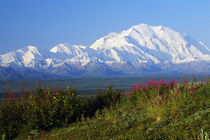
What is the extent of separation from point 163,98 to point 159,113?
2.21 meters

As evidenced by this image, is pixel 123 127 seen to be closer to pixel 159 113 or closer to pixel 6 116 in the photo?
pixel 159 113

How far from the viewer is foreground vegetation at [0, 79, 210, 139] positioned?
11898 millimetres

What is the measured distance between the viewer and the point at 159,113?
13883 millimetres

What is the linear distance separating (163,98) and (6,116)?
307 inches

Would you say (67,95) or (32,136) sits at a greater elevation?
(67,95)

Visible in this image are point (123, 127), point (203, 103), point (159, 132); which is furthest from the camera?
point (203, 103)

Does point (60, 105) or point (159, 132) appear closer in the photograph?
point (159, 132)

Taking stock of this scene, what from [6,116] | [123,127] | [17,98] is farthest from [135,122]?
[17,98]

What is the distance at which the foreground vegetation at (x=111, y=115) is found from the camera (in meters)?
11.9

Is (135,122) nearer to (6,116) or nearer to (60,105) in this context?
A: (60,105)

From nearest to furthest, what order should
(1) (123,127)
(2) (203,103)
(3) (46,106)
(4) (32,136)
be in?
1. (1) (123,127)
2. (2) (203,103)
3. (4) (32,136)
4. (3) (46,106)

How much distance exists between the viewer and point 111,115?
15.8 meters

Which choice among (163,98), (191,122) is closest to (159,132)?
(191,122)

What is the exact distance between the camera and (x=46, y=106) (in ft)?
55.1
